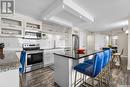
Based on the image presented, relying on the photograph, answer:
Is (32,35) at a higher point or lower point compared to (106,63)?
higher

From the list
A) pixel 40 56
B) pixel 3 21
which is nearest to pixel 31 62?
pixel 40 56

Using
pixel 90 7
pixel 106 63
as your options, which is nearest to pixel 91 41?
pixel 90 7

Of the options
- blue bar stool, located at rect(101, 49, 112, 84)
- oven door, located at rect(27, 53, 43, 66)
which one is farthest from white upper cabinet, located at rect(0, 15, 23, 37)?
blue bar stool, located at rect(101, 49, 112, 84)

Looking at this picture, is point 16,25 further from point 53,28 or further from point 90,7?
point 90,7

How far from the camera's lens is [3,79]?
0.84m

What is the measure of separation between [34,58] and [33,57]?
7 cm

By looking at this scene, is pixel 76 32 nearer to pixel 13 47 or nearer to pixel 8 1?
pixel 13 47

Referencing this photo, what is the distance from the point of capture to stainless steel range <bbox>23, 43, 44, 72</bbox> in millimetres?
3775

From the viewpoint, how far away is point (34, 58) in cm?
402

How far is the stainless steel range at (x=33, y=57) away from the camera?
377 cm

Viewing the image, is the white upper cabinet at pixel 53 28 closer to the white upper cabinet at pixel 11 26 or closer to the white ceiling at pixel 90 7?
the white ceiling at pixel 90 7

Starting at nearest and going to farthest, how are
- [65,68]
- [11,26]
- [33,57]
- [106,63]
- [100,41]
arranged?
[65,68]
[106,63]
[11,26]
[33,57]
[100,41]

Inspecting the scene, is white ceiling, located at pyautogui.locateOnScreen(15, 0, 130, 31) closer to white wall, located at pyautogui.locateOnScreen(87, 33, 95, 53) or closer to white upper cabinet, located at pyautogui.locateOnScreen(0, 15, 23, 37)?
white upper cabinet, located at pyautogui.locateOnScreen(0, 15, 23, 37)

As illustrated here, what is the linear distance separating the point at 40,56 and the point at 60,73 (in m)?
2.10
